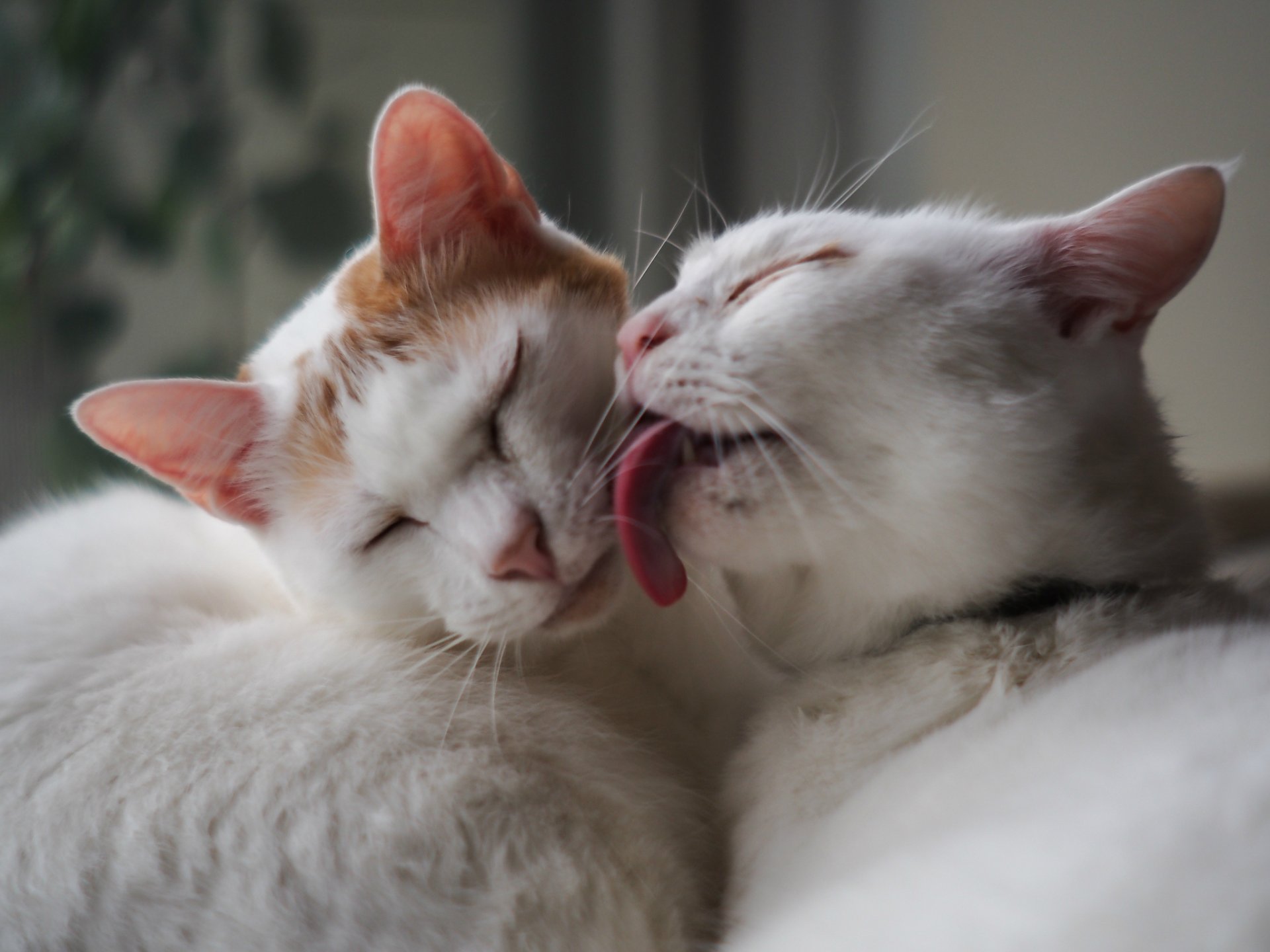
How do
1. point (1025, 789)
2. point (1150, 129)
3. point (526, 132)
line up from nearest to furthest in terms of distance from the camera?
point (1025, 789) < point (1150, 129) < point (526, 132)

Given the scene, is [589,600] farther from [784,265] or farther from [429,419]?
[784,265]

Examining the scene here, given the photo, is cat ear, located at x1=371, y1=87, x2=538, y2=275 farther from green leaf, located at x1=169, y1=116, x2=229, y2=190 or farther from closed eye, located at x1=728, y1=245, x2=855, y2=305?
green leaf, located at x1=169, y1=116, x2=229, y2=190

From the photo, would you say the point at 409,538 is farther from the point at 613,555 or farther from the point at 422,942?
Answer: the point at 422,942

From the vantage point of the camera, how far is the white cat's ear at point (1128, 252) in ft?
2.58

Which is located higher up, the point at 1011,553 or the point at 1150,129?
the point at 1150,129

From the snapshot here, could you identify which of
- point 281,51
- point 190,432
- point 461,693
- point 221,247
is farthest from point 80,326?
point 461,693

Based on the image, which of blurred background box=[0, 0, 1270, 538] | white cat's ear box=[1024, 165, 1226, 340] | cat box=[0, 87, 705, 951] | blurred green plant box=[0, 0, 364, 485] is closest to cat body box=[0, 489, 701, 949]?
cat box=[0, 87, 705, 951]

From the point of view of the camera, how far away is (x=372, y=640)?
1019mm

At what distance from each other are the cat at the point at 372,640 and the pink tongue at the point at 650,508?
74 mm

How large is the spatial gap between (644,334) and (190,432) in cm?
52

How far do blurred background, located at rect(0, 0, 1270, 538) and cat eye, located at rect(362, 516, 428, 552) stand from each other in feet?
2.83

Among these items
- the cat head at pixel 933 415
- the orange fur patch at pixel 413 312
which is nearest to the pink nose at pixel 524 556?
the cat head at pixel 933 415

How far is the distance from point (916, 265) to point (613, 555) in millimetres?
409

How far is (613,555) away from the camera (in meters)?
0.99
